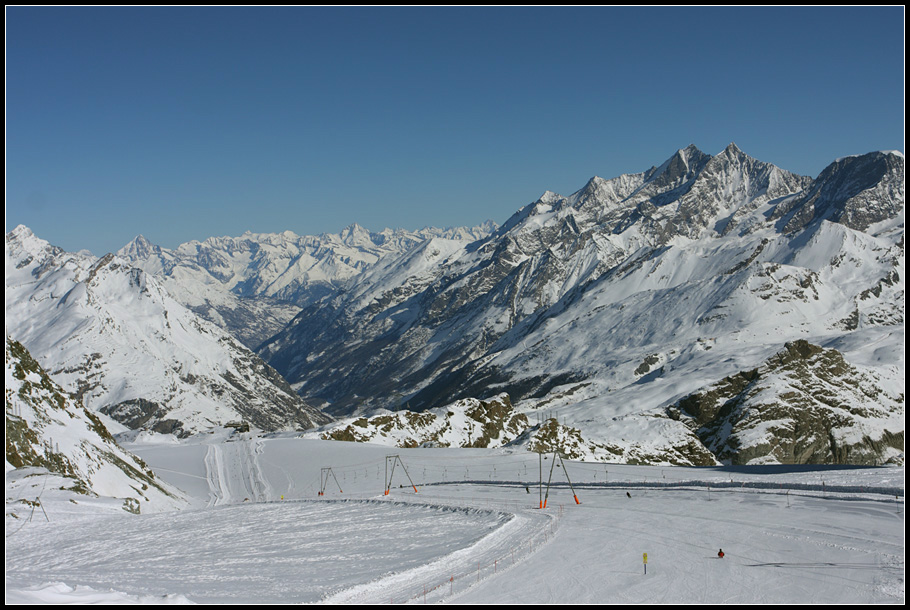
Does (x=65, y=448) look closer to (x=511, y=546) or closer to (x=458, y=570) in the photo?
(x=511, y=546)

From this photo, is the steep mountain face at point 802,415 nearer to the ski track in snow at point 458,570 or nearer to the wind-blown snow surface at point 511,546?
the wind-blown snow surface at point 511,546

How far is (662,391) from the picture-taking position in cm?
16812

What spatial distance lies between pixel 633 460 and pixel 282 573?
299ft

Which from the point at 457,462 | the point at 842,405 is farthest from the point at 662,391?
the point at 457,462

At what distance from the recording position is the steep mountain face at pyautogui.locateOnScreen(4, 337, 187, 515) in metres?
64.5

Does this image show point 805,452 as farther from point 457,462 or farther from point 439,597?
point 439,597

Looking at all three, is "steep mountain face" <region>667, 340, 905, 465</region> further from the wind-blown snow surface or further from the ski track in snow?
the ski track in snow

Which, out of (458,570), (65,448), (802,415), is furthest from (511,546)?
(802,415)

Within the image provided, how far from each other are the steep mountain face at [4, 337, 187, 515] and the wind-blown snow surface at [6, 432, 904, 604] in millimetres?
10990

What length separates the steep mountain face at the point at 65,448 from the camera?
64500mm

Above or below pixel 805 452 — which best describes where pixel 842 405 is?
above

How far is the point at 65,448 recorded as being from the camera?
71.3 meters

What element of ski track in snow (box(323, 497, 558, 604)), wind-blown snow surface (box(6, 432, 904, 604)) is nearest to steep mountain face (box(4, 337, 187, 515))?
wind-blown snow surface (box(6, 432, 904, 604))

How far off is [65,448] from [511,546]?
180 ft
